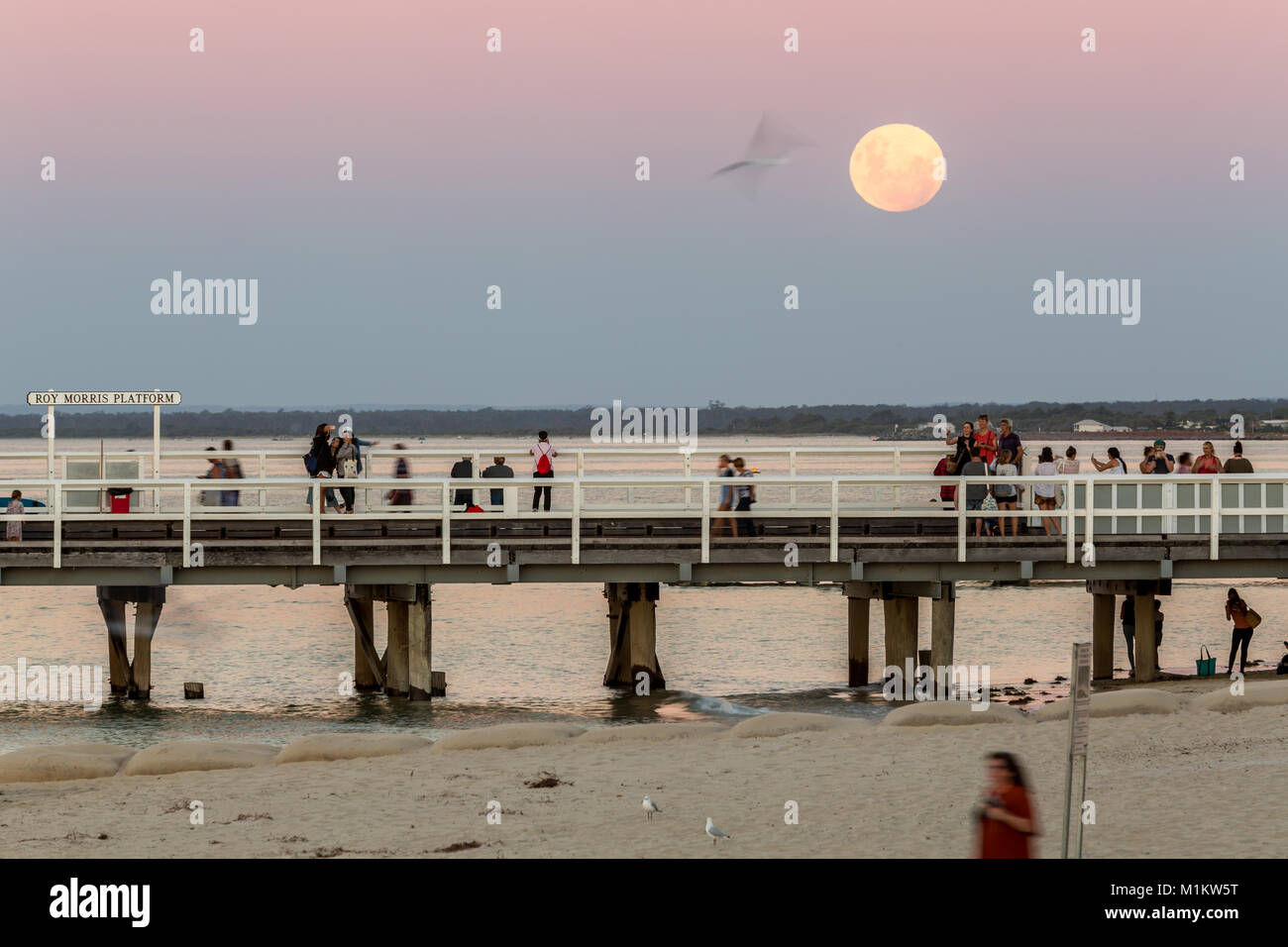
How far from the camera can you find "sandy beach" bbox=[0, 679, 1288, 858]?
12.6 meters

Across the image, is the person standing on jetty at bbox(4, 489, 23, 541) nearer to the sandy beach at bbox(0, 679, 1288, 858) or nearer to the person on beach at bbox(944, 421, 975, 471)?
the sandy beach at bbox(0, 679, 1288, 858)

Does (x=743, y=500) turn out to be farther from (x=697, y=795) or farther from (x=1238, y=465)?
(x=697, y=795)

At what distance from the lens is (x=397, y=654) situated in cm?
2378

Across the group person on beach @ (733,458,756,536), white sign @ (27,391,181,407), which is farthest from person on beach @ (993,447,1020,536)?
white sign @ (27,391,181,407)

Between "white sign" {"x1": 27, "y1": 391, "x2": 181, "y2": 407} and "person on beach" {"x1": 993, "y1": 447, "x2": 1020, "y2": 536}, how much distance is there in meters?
12.5

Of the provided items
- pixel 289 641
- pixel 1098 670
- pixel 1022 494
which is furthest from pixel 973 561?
pixel 289 641

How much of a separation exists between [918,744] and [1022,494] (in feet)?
25.3

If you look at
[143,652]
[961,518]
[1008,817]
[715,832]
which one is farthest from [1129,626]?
[1008,817]

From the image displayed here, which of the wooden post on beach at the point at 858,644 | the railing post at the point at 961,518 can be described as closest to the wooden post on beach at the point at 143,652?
the wooden post on beach at the point at 858,644

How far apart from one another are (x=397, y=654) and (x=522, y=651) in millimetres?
10371

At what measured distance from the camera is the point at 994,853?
29.3ft

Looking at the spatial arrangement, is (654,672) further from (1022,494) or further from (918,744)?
(918,744)

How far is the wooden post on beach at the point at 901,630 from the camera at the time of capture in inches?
942

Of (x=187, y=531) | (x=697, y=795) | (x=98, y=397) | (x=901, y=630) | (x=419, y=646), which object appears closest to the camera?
(x=697, y=795)
